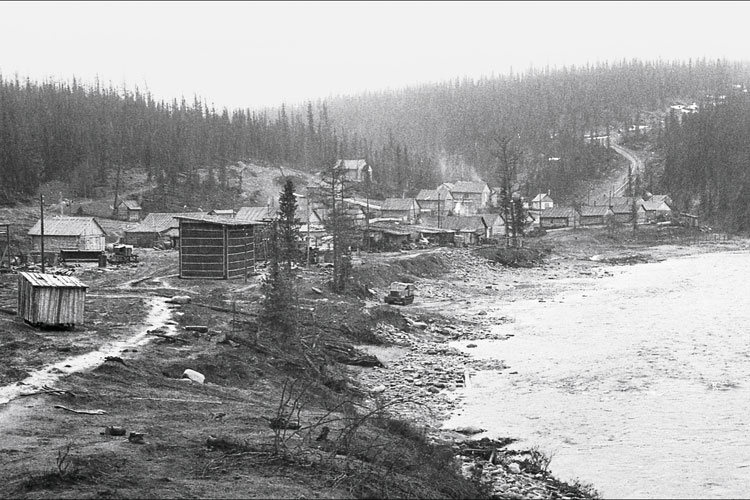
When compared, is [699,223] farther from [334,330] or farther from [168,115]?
[168,115]

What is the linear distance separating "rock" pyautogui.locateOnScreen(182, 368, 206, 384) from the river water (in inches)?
294

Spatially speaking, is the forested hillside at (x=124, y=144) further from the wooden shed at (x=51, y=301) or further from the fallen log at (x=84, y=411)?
the fallen log at (x=84, y=411)

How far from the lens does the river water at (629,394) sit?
57.2 feet

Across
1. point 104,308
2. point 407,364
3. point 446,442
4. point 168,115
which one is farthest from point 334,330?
point 168,115

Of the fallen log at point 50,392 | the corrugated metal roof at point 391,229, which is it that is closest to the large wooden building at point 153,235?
the corrugated metal roof at point 391,229

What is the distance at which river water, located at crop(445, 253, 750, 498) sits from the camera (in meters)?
17.4

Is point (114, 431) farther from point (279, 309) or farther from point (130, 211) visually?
point (130, 211)

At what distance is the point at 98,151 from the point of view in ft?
362

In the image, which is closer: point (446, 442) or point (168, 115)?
point (446, 442)

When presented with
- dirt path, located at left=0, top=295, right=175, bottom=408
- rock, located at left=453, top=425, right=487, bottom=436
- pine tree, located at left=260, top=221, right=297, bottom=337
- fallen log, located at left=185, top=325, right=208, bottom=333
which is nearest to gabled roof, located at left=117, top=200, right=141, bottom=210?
dirt path, located at left=0, top=295, right=175, bottom=408

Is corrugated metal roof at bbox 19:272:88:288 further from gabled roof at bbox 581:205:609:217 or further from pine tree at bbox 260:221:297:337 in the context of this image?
gabled roof at bbox 581:205:609:217

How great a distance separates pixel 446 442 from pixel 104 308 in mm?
19157

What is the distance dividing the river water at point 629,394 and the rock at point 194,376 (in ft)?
24.5

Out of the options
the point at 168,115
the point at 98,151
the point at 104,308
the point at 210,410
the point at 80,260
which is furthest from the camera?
the point at 168,115
